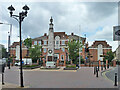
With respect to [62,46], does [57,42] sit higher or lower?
higher

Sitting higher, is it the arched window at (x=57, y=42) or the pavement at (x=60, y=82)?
the arched window at (x=57, y=42)

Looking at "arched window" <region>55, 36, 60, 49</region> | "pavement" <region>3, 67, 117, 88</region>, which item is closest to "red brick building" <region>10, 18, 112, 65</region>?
"arched window" <region>55, 36, 60, 49</region>

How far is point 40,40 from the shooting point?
5741 centimetres

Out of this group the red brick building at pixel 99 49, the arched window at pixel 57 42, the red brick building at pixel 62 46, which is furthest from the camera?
the red brick building at pixel 99 49

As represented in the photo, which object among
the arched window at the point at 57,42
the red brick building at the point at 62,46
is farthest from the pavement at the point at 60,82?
the arched window at the point at 57,42

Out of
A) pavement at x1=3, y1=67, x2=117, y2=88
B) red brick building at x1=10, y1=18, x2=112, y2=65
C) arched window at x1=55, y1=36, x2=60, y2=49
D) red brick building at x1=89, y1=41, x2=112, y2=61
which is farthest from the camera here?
red brick building at x1=89, y1=41, x2=112, y2=61

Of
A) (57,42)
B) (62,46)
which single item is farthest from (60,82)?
(57,42)

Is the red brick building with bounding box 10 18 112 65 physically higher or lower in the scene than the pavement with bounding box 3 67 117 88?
higher

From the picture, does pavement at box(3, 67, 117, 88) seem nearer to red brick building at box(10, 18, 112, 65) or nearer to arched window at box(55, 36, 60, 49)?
red brick building at box(10, 18, 112, 65)

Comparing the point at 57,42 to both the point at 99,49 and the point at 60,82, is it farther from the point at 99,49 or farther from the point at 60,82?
the point at 60,82

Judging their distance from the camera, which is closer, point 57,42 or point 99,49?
point 57,42

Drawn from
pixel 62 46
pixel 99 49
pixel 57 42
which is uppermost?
pixel 57 42

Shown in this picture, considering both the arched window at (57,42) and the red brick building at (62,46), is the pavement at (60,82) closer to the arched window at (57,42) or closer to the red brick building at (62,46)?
the red brick building at (62,46)

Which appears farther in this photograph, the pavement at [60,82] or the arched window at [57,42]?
the arched window at [57,42]
